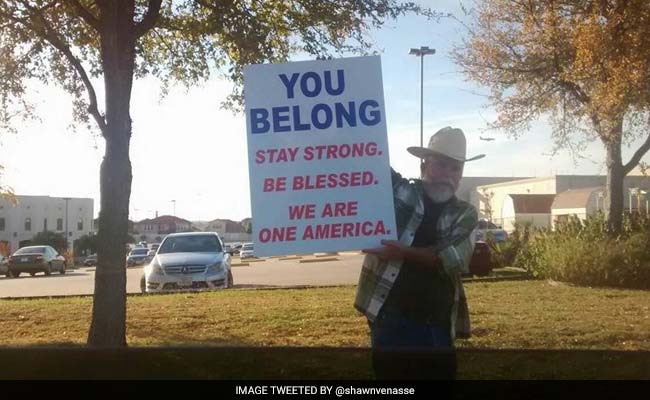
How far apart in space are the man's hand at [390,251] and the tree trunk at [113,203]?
3.46 m

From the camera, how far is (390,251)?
3643mm

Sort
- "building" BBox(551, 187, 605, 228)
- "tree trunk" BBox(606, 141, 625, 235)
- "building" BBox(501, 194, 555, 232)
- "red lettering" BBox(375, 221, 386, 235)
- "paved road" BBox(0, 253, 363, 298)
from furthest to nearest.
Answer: "building" BBox(501, 194, 555, 232)
"building" BBox(551, 187, 605, 228)
"paved road" BBox(0, 253, 363, 298)
"tree trunk" BBox(606, 141, 625, 235)
"red lettering" BBox(375, 221, 386, 235)

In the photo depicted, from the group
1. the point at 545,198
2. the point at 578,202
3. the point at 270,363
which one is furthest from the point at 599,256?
the point at 545,198

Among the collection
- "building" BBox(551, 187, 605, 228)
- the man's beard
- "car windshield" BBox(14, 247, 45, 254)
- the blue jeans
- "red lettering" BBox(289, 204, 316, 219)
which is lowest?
the blue jeans

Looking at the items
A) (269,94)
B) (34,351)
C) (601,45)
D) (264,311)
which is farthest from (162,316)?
(601,45)

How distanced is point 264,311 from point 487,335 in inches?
128

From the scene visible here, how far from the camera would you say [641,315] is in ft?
30.9

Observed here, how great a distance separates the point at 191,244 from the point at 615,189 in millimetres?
Result: 9812

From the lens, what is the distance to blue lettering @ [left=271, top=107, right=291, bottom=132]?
158 inches

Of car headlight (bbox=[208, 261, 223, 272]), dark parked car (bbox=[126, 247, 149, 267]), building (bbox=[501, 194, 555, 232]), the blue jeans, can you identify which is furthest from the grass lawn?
building (bbox=[501, 194, 555, 232])

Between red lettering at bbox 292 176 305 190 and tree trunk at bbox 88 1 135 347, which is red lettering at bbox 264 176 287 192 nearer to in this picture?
red lettering at bbox 292 176 305 190

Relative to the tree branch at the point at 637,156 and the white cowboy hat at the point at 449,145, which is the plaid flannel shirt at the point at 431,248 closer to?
the white cowboy hat at the point at 449,145

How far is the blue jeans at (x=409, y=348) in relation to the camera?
3734mm

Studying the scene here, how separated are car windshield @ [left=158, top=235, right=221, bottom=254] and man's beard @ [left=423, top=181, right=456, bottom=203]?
11.0 metres
